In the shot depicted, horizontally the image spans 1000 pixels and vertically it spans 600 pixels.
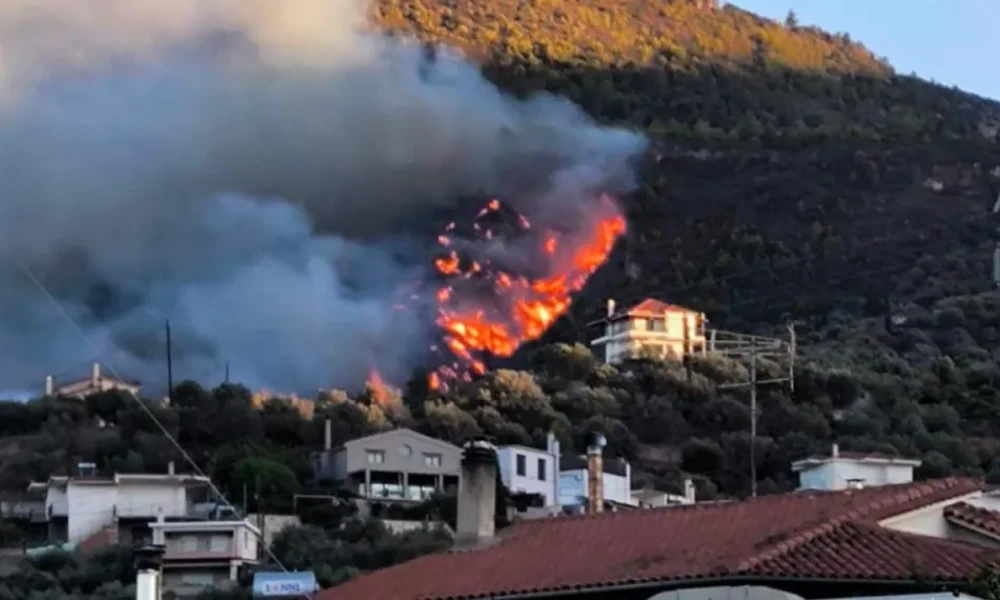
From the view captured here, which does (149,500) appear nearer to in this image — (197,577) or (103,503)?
(103,503)

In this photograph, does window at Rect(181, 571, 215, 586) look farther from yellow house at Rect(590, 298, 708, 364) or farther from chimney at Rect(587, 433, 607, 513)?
yellow house at Rect(590, 298, 708, 364)

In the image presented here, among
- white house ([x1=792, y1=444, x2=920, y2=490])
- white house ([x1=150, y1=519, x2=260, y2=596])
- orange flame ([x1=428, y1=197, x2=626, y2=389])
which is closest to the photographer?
white house ([x1=792, y1=444, x2=920, y2=490])

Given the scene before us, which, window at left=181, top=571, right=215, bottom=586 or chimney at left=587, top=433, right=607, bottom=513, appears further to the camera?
window at left=181, top=571, right=215, bottom=586

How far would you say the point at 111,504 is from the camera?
88.9m

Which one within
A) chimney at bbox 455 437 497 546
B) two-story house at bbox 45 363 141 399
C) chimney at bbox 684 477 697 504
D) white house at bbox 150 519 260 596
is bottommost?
chimney at bbox 455 437 497 546

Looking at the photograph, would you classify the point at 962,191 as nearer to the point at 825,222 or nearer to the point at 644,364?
the point at 825,222

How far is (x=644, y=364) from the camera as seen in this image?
124m

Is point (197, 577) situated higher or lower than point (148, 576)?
higher

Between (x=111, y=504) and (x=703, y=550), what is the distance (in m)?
68.4

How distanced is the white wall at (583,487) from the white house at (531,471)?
0.34m

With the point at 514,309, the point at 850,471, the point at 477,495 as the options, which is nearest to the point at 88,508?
the point at 850,471

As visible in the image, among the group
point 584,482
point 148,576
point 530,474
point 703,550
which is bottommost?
point 148,576

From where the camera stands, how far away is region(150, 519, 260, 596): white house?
72688 millimetres

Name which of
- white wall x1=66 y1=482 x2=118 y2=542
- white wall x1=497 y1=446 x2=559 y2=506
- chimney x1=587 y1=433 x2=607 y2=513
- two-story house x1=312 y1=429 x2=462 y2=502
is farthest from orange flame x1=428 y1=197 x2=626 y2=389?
chimney x1=587 y1=433 x2=607 y2=513
